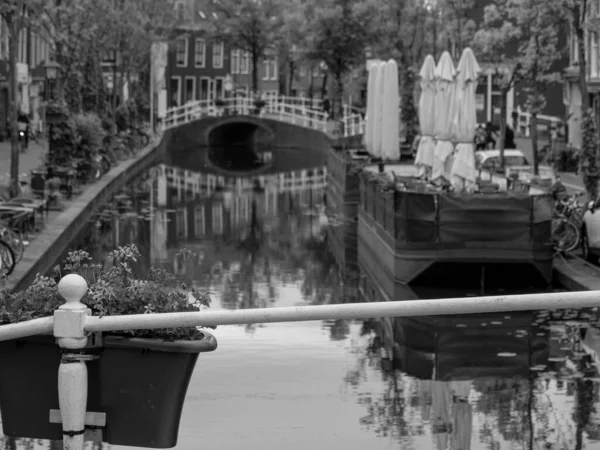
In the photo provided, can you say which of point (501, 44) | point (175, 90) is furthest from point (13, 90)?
point (175, 90)

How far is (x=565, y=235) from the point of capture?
2253 cm

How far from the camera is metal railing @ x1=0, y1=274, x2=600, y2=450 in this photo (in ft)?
19.8

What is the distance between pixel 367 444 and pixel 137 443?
3.90 meters

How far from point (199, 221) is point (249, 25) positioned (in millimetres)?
65980

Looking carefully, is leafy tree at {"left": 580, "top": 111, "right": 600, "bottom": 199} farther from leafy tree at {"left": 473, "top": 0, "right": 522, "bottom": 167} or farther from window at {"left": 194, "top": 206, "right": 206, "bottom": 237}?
leafy tree at {"left": 473, "top": 0, "right": 522, "bottom": 167}

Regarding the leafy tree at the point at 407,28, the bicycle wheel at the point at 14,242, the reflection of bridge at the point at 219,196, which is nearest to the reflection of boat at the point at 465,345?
the bicycle wheel at the point at 14,242

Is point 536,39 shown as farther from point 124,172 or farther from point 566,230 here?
point 566,230

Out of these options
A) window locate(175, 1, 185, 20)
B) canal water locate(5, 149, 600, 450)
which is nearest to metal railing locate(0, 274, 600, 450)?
canal water locate(5, 149, 600, 450)

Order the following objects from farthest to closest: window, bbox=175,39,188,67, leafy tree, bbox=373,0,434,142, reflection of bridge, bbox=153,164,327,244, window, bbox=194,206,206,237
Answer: window, bbox=175,39,188,67
leafy tree, bbox=373,0,434,142
reflection of bridge, bbox=153,164,327,244
window, bbox=194,206,206,237

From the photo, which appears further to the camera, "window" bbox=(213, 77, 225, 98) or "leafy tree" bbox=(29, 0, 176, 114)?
"window" bbox=(213, 77, 225, 98)

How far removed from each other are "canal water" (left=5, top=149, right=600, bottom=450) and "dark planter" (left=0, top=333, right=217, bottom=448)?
328 cm

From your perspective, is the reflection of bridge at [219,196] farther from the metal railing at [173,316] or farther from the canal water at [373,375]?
the metal railing at [173,316]

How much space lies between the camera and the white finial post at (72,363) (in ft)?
19.8

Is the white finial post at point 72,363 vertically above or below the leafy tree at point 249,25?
below
